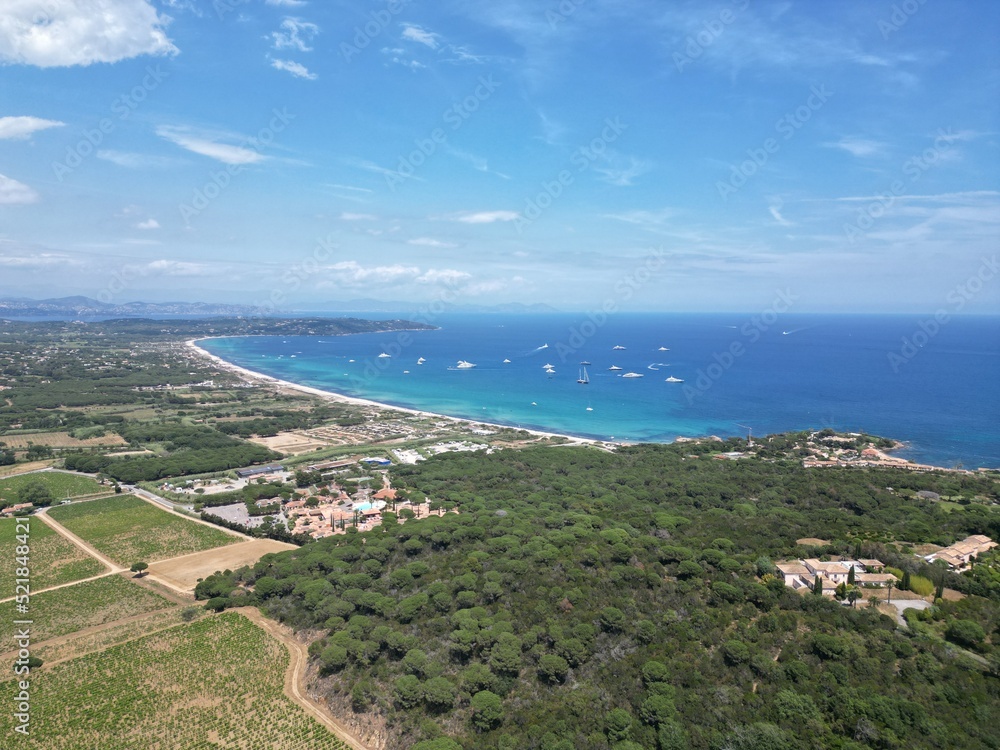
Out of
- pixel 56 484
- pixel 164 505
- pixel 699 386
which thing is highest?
pixel 699 386

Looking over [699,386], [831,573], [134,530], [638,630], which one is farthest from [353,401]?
[831,573]

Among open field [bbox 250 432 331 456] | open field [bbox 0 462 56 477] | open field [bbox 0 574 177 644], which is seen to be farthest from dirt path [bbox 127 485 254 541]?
open field [bbox 250 432 331 456]

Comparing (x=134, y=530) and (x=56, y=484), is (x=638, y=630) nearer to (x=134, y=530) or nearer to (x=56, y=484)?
(x=134, y=530)

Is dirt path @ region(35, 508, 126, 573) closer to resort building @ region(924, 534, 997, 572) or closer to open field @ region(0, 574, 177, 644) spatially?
open field @ region(0, 574, 177, 644)

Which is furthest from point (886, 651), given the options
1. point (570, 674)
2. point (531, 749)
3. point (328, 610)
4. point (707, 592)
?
point (328, 610)

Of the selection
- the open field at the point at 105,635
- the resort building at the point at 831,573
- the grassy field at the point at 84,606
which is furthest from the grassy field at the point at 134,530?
the resort building at the point at 831,573

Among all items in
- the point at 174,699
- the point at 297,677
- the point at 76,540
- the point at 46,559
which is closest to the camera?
the point at 174,699

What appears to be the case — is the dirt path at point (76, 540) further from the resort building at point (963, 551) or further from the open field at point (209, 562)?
the resort building at point (963, 551)

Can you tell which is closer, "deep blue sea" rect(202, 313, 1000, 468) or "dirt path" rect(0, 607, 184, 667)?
"dirt path" rect(0, 607, 184, 667)
